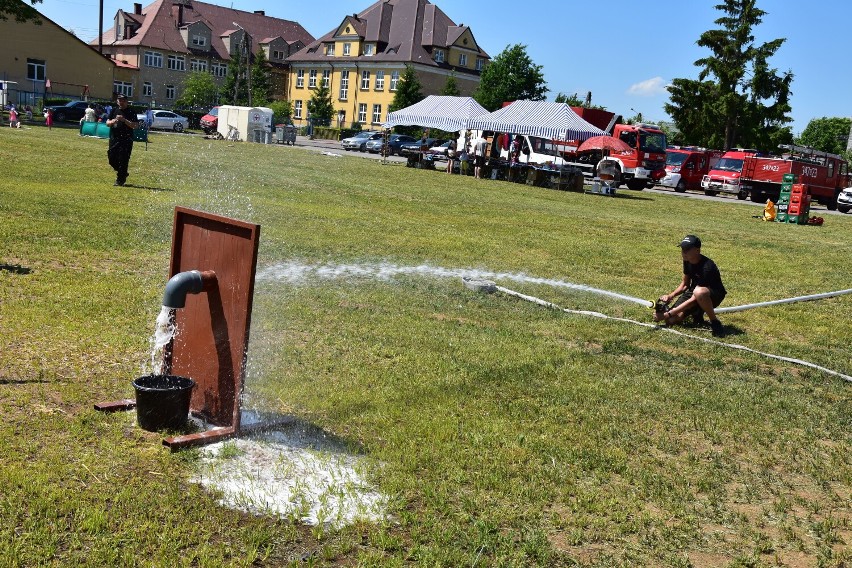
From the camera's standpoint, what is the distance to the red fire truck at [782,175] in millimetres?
37219

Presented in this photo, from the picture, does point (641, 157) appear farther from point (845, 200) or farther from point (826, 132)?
point (826, 132)

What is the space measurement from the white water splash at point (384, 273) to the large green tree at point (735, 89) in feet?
173

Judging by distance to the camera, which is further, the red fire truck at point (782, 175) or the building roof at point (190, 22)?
the building roof at point (190, 22)

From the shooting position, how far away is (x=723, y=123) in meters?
61.1

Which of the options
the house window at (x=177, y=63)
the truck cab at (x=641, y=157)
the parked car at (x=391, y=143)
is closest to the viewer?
the truck cab at (x=641, y=157)

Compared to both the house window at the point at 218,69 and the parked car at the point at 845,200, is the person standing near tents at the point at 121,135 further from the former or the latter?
the house window at the point at 218,69

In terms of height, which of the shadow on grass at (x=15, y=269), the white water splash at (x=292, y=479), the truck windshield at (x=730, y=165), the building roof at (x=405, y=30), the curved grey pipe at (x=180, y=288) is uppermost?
the building roof at (x=405, y=30)

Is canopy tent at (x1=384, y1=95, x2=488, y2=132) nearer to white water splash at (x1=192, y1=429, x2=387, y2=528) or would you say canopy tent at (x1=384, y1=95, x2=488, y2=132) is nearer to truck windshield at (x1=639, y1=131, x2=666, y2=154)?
truck windshield at (x1=639, y1=131, x2=666, y2=154)

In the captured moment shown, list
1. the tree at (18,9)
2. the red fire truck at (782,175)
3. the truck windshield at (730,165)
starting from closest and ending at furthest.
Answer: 1. the red fire truck at (782,175)
2. the truck windshield at (730,165)
3. the tree at (18,9)

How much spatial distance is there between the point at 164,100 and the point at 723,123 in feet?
191

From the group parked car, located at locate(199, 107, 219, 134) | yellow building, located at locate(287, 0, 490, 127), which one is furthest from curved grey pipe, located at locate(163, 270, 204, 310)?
yellow building, located at locate(287, 0, 490, 127)

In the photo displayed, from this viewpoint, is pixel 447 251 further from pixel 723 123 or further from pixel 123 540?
pixel 723 123

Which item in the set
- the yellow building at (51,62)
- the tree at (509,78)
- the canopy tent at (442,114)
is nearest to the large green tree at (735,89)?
the tree at (509,78)

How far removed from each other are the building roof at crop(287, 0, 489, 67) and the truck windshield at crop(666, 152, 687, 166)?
4333 cm
